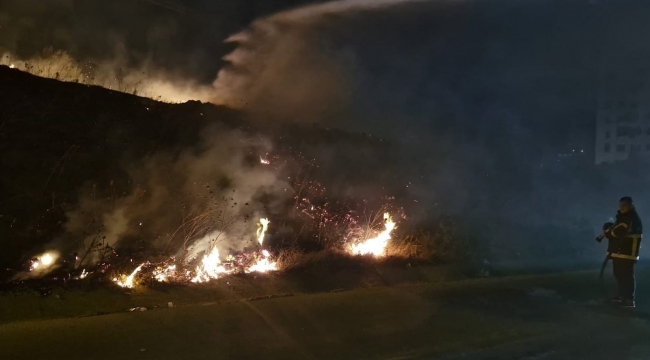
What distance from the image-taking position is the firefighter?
8.00 m

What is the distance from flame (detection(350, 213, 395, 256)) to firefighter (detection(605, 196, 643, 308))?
305 cm

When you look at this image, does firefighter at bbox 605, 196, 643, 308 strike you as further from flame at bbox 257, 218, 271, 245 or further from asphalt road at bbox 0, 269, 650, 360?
flame at bbox 257, 218, 271, 245

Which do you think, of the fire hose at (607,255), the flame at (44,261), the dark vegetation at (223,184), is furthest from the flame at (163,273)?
the fire hose at (607,255)

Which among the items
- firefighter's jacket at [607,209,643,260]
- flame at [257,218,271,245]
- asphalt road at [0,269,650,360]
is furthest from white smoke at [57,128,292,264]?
firefighter's jacket at [607,209,643,260]

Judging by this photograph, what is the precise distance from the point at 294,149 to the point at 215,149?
173 cm

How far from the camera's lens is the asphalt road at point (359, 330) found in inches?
200

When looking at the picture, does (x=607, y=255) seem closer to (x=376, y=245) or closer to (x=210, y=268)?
(x=376, y=245)

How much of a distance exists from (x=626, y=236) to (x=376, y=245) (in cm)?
340

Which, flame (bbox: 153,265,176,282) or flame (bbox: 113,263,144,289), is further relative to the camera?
flame (bbox: 153,265,176,282)

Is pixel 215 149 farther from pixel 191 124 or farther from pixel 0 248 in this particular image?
pixel 0 248

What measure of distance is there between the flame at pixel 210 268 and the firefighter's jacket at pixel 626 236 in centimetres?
519

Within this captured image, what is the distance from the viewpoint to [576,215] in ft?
50.0

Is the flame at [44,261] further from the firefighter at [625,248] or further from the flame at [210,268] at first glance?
the firefighter at [625,248]

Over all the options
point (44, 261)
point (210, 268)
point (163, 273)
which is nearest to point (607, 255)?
point (210, 268)
